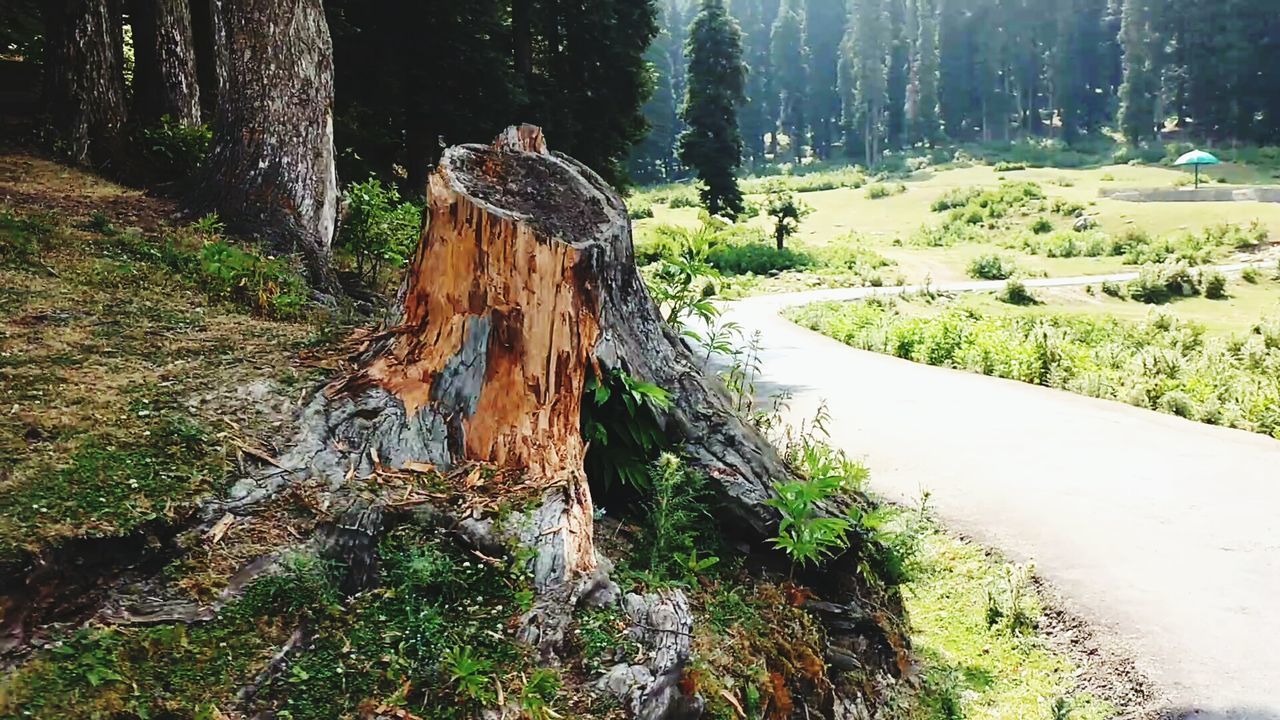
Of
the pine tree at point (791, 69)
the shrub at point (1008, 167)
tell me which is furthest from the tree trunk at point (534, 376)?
the pine tree at point (791, 69)

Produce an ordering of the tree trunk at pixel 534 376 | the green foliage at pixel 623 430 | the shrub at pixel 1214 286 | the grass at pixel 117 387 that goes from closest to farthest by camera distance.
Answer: the grass at pixel 117 387 < the tree trunk at pixel 534 376 < the green foliage at pixel 623 430 < the shrub at pixel 1214 286

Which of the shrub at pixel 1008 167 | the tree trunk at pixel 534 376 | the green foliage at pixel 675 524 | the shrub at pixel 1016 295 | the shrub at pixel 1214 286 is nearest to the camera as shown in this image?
the tree trunk at pixel 534 376

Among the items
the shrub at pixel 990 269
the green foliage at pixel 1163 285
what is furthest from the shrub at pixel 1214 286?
the shrub at pixel 990 269

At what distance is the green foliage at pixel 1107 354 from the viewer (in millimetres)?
12031

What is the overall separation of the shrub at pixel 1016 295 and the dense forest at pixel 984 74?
128ft

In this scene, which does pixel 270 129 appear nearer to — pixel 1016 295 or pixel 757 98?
pixel 1016 295

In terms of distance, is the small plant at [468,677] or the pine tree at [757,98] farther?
the pine tree at [757,98]

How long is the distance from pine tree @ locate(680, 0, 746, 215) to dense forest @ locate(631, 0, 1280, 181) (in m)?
22.6

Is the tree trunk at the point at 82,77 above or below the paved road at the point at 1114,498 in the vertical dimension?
above

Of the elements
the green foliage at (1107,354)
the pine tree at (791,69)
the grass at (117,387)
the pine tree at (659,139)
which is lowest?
the green foliage at (1107,354)

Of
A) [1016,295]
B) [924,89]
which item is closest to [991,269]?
[1016,295]

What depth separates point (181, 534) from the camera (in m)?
2.63

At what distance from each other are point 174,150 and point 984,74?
270 ft

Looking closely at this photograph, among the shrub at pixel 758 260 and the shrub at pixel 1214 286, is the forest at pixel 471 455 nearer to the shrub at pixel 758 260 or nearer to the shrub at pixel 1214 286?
the shrub at pixel 1214 286
